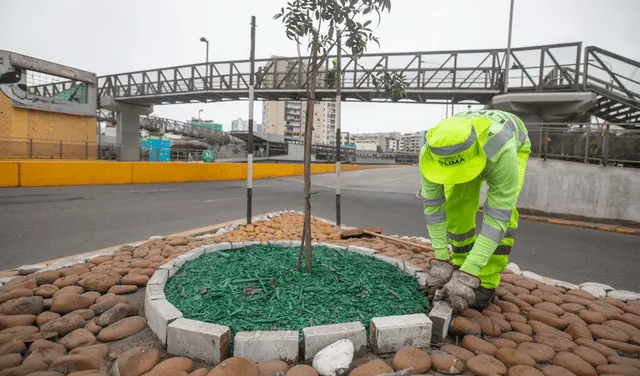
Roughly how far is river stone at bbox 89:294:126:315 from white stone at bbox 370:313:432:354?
191 cm

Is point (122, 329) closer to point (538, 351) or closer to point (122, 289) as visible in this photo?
point (122, 289)

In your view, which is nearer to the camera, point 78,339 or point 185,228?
point 78,339

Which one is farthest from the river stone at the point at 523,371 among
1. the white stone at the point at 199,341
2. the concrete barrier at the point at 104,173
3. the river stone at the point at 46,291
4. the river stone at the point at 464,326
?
the concrete barrier at the point at 104,173

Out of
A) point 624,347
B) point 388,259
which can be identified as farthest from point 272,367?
point 624,347

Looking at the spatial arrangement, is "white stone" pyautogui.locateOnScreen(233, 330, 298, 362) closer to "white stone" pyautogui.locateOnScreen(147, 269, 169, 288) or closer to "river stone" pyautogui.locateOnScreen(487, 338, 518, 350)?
"white stone" pyautogui.locateOnScreen(147, 269, 169, 288)

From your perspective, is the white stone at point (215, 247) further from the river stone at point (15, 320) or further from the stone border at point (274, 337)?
the river stone at point (15, 320)

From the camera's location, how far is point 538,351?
80.9 inches

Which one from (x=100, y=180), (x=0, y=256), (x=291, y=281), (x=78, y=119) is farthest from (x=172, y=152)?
(x=291, y=281)

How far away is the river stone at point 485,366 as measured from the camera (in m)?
1.82

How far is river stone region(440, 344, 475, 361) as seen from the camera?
6.45 ft

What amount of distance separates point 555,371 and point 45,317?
10.4 ft

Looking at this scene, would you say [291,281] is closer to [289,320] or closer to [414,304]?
[289,320]

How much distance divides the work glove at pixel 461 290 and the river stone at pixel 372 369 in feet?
2.63

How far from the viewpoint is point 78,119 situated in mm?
20469
